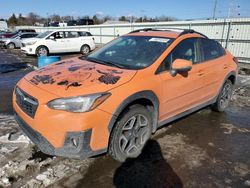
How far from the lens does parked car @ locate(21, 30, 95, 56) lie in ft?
50.8

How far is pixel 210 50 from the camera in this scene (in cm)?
483

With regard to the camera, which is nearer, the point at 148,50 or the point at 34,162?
the point at 34,162

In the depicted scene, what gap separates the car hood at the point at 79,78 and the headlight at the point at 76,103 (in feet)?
0.21

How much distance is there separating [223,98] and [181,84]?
2156mm

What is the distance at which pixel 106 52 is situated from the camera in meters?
4.34

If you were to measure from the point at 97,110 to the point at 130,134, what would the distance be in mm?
811

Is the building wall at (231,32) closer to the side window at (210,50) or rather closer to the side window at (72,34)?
the side window at (72,34)

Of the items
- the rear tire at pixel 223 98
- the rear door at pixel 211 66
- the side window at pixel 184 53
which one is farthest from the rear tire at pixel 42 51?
the side window at pixel 184 53

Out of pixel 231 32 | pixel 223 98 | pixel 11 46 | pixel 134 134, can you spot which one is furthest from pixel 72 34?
pixel 134 134

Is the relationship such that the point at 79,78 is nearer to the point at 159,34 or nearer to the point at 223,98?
the point at 159,34

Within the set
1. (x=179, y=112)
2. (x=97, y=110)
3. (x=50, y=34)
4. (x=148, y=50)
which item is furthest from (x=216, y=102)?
(x=50, y=34)

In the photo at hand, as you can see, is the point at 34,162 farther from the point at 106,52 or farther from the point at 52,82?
the point at 106,52

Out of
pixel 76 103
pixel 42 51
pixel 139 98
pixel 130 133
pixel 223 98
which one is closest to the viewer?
pixel 76 103

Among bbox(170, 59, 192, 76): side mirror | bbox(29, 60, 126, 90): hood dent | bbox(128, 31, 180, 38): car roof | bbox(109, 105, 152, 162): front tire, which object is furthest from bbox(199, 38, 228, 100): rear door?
bbox(29, 60, 126, 90): hood dent
